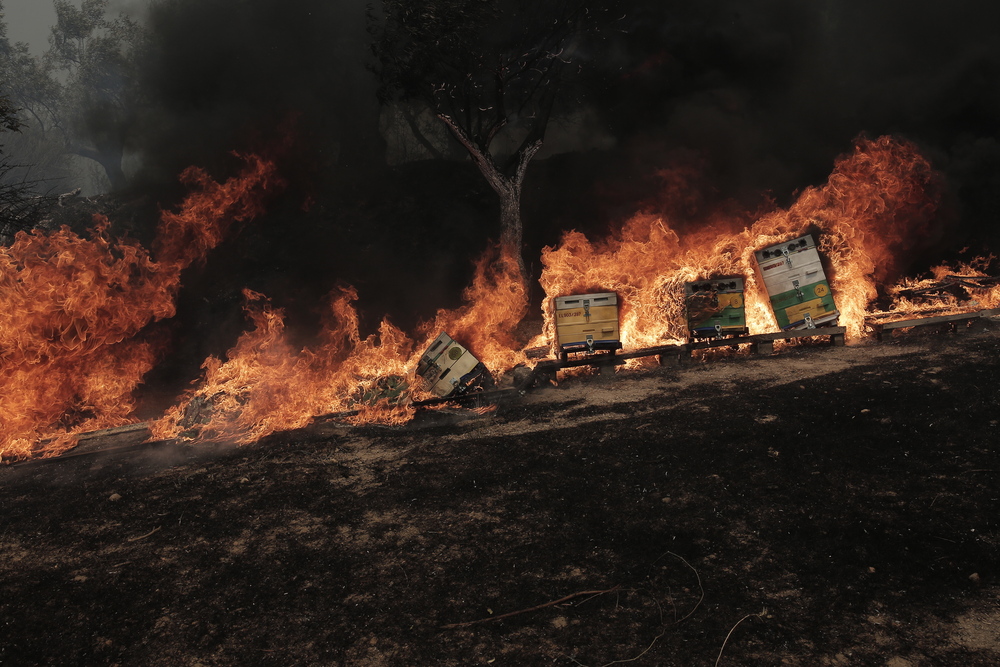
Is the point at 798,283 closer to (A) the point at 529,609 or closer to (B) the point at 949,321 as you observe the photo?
(B) the point at 949,321

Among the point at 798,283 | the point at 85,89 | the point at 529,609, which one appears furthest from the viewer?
the point at 85,89

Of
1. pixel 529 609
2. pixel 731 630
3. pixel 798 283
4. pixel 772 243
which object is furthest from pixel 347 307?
pixel 731 630

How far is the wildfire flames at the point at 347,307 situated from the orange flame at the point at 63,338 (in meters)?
0.02

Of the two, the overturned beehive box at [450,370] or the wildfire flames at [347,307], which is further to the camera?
the overturned beehive box at [450,370]

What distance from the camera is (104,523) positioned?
704 cm

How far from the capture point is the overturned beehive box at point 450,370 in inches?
418

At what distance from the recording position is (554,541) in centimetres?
575

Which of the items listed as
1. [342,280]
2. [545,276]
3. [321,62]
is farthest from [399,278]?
[321,62]

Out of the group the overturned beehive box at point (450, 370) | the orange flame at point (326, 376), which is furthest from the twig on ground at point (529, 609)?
the overturned beehive box at point (450, 370)

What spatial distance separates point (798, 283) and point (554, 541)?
9.06m

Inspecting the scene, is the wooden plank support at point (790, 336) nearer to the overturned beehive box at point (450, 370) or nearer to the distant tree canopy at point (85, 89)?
the overturned beehive box at point (450, 370)

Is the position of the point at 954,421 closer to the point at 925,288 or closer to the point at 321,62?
the point at 925,288

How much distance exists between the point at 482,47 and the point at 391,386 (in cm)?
941

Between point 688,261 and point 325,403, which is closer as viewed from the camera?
point 325,403
